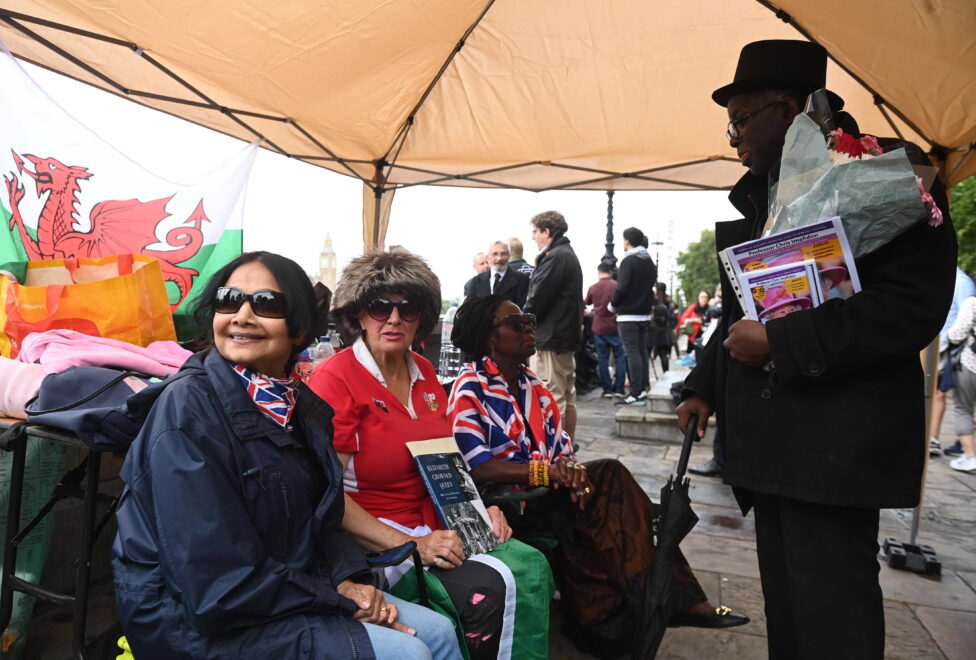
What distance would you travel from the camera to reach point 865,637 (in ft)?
5.28

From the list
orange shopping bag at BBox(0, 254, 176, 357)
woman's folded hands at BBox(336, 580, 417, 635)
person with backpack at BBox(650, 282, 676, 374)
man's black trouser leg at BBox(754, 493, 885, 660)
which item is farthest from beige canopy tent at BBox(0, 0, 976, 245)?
person with backpack at BBox(650, 282, 676, 374)

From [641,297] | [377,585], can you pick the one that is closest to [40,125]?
[377,585]

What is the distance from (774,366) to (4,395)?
7.87ft

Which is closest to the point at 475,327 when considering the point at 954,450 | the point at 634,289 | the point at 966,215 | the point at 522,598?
the point at 522,598

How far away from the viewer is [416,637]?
1.69 m

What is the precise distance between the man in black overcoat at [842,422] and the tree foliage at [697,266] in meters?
69.5

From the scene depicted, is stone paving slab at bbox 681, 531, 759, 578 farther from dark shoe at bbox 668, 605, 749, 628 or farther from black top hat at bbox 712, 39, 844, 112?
black top hat at bbox 712, 39, 844, 112

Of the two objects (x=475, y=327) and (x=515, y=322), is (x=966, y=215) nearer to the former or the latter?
(x=515, y=322)

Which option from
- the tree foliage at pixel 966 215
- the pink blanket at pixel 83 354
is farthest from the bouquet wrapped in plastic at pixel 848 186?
the tree foliage at pixel 966 215

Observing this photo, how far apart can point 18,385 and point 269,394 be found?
3.40 feet

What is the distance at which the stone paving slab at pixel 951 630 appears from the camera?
2895mm

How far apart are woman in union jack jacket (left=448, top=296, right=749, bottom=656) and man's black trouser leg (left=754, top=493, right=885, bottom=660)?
102cm

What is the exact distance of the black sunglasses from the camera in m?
1.78

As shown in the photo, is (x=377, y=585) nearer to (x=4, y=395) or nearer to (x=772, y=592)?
(x=772, y=592)
